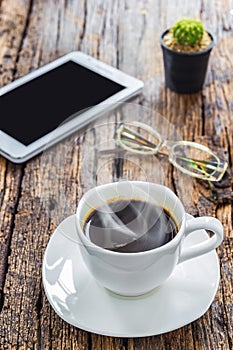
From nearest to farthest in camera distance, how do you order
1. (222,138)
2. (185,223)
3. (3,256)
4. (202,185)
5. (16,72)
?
1. (185,223)
2. (3,256)
3. (202,185)
4. (222,138)
5. (16,72)

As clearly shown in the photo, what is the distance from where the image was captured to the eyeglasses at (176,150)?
1.12 meters

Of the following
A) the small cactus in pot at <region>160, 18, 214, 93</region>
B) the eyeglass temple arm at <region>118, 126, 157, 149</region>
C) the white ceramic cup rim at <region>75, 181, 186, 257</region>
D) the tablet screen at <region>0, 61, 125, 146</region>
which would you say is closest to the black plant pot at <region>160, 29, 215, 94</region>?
the small cactus in pot at <region>160, 18, 214, 93</region>

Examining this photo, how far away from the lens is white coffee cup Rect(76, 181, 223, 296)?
792mm

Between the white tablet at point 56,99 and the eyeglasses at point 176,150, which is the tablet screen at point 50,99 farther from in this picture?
the eyeglasses at point 176,150

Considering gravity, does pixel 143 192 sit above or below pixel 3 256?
above

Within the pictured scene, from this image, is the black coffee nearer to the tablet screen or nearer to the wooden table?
the wooden table

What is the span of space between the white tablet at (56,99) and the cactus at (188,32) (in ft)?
0.44

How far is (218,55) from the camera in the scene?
1.45 metres

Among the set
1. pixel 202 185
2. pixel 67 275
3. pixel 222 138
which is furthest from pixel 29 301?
pixel 222 138

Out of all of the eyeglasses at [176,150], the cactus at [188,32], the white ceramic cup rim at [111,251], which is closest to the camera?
the white ceramic cup rim at [111,251]

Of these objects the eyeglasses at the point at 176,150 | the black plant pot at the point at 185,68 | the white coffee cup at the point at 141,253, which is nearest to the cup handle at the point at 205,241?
the white coffee cup at the point at 141,253

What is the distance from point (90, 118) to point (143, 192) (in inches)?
13.4

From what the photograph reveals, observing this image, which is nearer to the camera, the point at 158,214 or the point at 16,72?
the point at 158,214

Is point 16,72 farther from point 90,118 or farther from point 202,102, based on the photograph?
point 202,102
